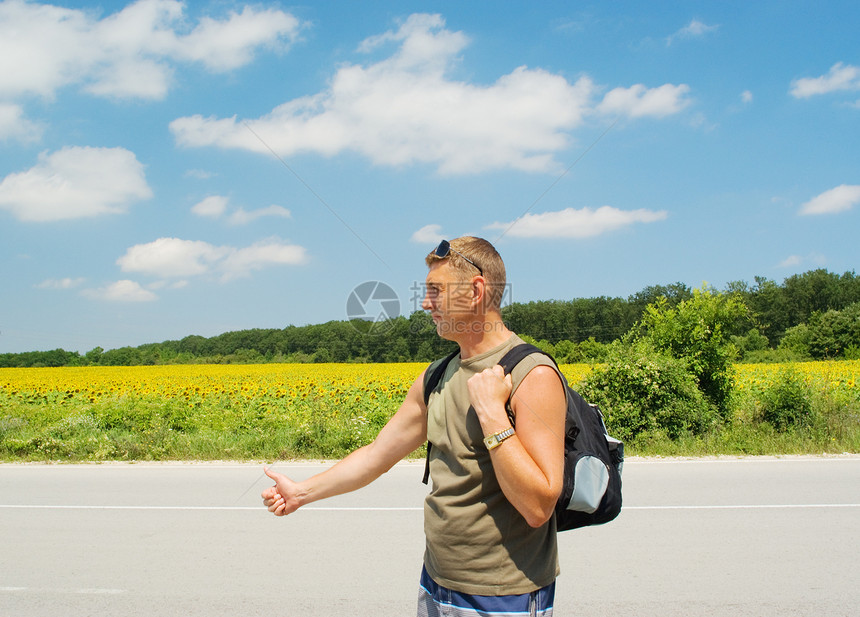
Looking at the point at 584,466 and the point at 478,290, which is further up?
Answer: the point at 478,290

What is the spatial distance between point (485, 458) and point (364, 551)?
3817 millimetres

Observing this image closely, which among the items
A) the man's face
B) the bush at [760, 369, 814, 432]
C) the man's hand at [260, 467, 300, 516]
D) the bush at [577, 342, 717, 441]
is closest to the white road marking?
the bush at [577, 342, 717, 441]

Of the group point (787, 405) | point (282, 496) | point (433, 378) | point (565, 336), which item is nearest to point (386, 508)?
point (282, 496)

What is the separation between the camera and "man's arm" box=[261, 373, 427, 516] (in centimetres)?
213

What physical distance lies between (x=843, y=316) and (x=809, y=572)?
160ft

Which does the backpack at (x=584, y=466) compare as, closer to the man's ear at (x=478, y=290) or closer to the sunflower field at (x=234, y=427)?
the man's ear at (x=478, y=290)

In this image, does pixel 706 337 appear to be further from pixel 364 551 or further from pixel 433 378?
pixel 433 378

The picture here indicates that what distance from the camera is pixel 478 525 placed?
1.75 m

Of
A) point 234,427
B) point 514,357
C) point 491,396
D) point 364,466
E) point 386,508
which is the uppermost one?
point 514,357

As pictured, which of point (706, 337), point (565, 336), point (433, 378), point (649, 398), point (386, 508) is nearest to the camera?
point (433, 378)

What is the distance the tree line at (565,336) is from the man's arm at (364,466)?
975 cm

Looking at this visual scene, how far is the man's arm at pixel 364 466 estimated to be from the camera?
83.8 inches

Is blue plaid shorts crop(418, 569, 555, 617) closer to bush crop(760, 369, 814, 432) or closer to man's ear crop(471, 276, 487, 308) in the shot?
man's ear crop(471, 276, 487, 308)

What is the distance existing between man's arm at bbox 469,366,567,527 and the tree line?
10128 mm
